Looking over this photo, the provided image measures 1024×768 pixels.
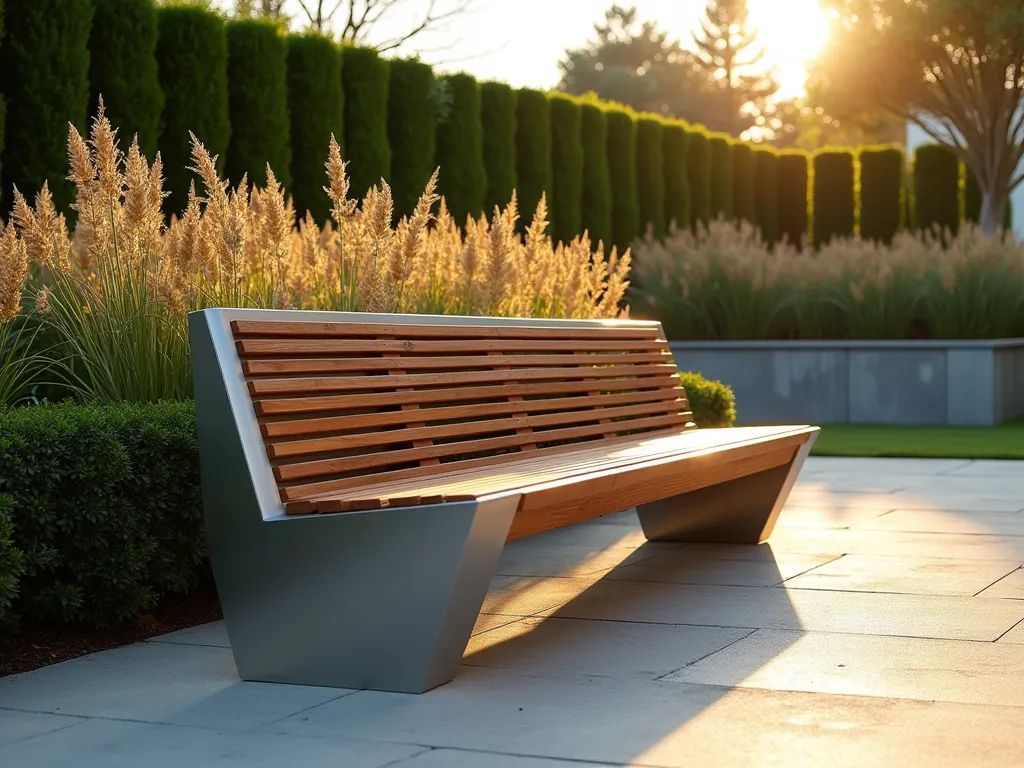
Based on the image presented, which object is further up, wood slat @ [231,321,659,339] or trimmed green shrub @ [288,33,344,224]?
trimmed green shrub @ [288,33,344,224]

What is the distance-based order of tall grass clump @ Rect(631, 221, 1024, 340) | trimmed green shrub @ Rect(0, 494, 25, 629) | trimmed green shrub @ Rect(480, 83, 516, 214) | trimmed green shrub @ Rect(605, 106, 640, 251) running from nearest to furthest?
trimmed green shrub @ Rect(0, 494, 25, 629), tall grass clump @ Rect(631, 221, 1024, 340), trimmed green shrub @ Rect(480, 83, 516, 214), trimmed green shrub @ Rect(605, 106, 640, 251)

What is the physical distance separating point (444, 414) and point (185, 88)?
619 centimetres

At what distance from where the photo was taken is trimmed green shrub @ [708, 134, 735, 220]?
60.2ft

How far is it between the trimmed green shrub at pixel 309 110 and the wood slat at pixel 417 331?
5.64m

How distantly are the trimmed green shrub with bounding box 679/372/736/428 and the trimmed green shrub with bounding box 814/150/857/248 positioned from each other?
14.3 metres

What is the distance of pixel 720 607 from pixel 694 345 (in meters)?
7.43

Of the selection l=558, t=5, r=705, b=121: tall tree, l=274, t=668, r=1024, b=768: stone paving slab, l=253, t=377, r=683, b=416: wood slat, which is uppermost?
l=558, t=5, r=705, b=121: tall tree

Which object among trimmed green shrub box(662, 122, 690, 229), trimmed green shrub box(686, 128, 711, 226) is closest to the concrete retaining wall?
trimmed green shrub box(662, 122, 690, 229)

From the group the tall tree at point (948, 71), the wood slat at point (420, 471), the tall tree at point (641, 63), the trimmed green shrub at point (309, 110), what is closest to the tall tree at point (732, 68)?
the tall tree at point (641, 63)

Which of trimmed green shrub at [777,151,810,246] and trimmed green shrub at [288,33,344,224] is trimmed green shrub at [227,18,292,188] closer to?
trimmed green shrub at [288,33,344,224]

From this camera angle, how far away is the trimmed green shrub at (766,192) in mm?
19875

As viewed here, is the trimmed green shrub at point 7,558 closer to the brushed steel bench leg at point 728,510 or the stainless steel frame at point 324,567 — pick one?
the stainless steel frame at point 324,567

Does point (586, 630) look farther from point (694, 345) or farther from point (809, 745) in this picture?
point (694, 345)

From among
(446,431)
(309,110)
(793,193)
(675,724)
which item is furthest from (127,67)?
(793,193)
